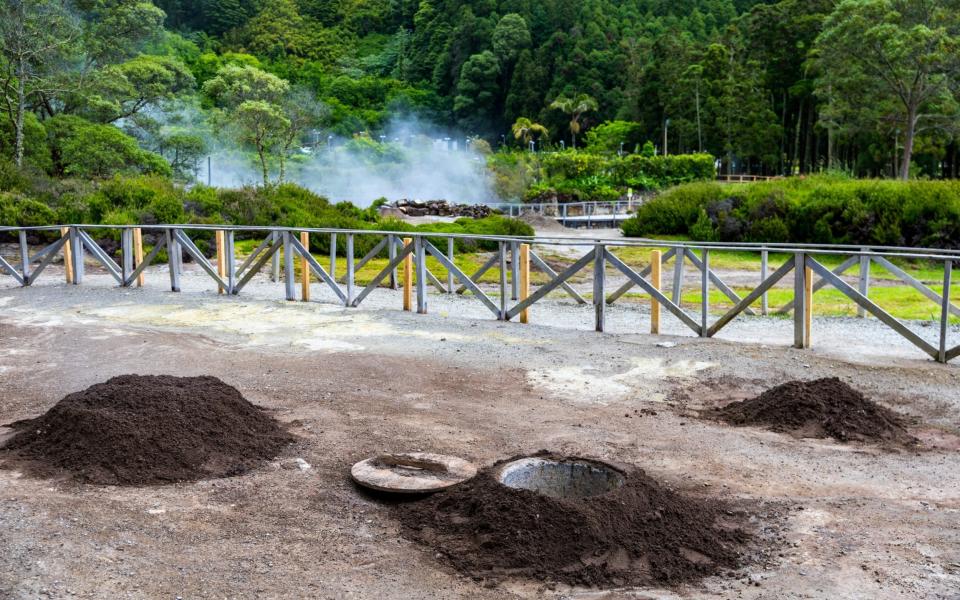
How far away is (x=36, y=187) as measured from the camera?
24.8 m

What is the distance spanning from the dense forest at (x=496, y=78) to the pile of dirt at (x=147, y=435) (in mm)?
25518

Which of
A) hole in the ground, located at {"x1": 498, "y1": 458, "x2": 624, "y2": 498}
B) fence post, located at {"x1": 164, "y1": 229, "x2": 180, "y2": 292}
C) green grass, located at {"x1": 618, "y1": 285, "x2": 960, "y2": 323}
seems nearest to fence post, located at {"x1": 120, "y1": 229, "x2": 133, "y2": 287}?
fence post, located at {"x1": 164, "y1": 229, "x2": 180, "y2": 292}

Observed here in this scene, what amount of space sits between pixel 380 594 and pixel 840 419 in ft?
14.0

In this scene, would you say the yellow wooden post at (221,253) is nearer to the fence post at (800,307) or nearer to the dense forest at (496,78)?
the fence post at (800,307)

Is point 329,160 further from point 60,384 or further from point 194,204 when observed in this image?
point 60,384

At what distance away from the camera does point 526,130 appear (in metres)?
87.9

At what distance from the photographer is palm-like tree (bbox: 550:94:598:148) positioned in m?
88.8

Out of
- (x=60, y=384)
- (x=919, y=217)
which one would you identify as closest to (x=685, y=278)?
(x=919, y=217)

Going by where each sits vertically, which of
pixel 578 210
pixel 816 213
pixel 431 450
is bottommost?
pixel 431 450

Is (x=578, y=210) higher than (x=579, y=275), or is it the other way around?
(x=578, y=210)

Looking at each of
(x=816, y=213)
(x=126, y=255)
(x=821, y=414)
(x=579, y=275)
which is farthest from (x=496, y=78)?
(x=821, y=414)

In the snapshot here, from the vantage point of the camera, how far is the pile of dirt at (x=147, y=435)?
5.75m

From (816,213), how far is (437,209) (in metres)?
17.1

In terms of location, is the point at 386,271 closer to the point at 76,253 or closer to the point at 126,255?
the point at 126,255
